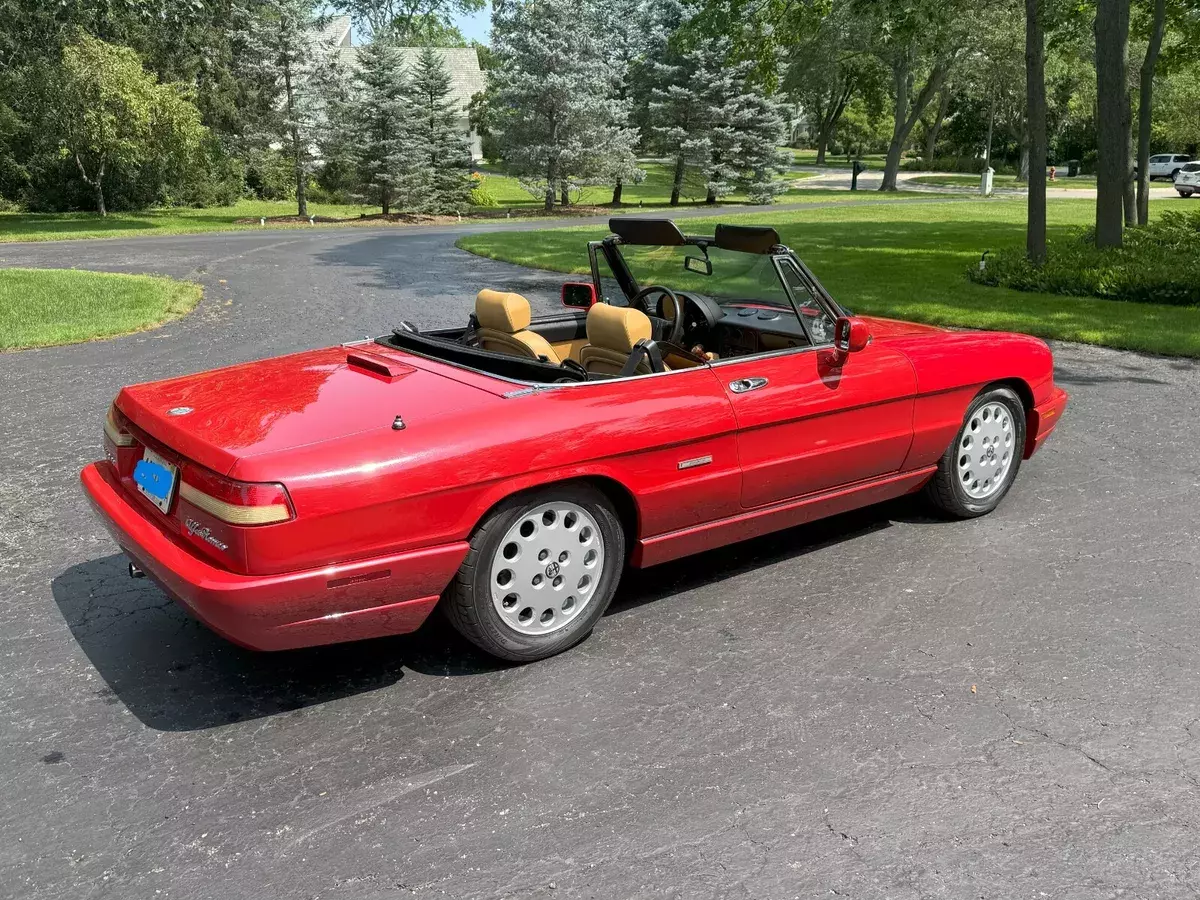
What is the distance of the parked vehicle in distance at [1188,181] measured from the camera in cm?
4006

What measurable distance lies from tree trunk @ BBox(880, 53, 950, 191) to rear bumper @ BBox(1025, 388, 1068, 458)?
38710 mm

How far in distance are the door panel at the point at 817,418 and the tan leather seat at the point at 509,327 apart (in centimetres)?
76

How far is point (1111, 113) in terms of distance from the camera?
46.8ft

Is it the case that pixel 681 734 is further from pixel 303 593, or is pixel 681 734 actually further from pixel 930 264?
pixel 930 264

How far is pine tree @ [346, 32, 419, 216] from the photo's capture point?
105ft

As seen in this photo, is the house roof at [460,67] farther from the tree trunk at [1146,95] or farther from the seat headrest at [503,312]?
A: the seat headrest at [503,312]

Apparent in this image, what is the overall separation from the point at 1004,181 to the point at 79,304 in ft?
163

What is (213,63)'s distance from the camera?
4066 centimetres

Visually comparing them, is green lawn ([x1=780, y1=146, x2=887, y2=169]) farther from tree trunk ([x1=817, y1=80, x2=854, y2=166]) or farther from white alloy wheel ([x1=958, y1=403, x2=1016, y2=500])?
white alloy wheel ([x1=958, y1=403, x2=1016, y2=500])

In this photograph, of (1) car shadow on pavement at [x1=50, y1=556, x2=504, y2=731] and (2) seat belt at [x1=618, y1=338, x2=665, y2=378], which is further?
(2) seat belt at [x1=618, y1=338, x2=665, y2=378]

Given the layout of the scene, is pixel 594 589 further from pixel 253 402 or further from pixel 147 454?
pixel 147 454

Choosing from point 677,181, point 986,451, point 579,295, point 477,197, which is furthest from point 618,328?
point 677,181

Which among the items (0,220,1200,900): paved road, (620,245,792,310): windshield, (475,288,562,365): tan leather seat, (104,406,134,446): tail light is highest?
(620,245,792,310): windshield

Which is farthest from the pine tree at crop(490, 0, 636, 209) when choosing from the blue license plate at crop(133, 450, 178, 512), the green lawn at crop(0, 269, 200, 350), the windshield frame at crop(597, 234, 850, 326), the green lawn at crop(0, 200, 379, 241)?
the blue license plate at crop(133, 450, 178, 512)
